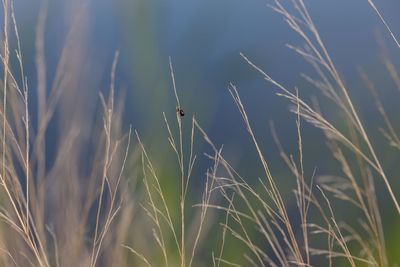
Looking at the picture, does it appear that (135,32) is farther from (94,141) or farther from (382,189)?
(382,189)

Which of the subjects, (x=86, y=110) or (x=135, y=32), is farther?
(x=86, y=110)

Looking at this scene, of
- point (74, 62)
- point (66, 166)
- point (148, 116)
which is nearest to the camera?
point (148, 116)

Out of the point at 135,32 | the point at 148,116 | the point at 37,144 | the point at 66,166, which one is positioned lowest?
the point at 66,166

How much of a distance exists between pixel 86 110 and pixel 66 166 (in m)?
0.15

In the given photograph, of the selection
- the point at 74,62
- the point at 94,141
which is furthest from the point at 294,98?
the point at 94,141

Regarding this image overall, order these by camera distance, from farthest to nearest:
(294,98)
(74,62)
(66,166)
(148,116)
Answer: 1. (66,166)
2. (74,62)
3. (148,116)
4. (294,98)

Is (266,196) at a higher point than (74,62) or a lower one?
lower

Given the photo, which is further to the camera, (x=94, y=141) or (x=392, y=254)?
(x=94, y=141)

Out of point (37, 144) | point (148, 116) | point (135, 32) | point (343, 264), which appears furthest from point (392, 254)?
point (37, 144)

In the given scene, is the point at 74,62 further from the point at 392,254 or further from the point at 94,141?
the point at 392,254

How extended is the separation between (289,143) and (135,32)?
51 cm

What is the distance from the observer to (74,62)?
4.49 feet

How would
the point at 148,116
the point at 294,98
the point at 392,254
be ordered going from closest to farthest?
the point at 294,98
the point at 392,254
the point at 148,116

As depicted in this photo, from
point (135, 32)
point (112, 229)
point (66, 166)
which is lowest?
point (112, 229)
